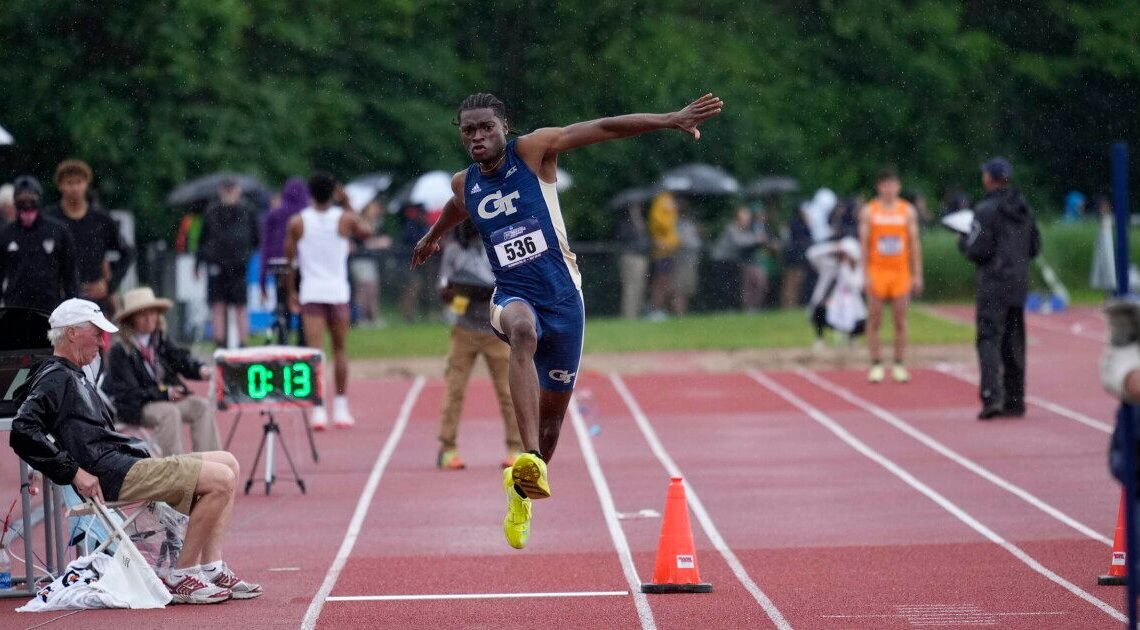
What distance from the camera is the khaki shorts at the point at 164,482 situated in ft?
28.2

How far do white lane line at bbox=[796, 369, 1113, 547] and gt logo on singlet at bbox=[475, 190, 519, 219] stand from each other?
4.01 metres

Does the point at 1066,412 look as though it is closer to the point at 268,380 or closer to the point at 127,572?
the point at 268,380

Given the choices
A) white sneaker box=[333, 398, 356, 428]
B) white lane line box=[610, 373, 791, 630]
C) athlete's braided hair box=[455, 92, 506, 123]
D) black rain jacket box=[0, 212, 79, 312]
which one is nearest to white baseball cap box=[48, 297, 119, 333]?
athlete's braided hair box=[455, 92, 506, 123]

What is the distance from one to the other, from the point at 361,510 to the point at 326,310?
3.47m

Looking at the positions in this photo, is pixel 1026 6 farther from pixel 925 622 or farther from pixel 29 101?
pixel 925 622

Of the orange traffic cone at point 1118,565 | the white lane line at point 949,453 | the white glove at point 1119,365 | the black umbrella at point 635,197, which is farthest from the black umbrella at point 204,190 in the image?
the white glove at point 1119,365

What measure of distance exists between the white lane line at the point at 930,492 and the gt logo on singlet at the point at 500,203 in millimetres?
3221

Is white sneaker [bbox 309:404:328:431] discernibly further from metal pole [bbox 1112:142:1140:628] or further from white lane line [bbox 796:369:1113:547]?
metal pole [bbox 1112:142:1140:628]

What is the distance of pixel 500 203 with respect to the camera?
8.45m

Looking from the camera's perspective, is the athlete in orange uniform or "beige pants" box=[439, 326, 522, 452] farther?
the athlete in orange uniform

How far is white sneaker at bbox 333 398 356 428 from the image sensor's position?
626 inches

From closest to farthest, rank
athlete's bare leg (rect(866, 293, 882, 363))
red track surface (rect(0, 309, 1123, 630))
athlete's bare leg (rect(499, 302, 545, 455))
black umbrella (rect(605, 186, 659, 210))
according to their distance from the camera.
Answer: athlete's bare leg (rect(499, 302, 545, 455)), red track surface (rect(0, 309, 1123, 630)), athlete's bare leg (rect(866, 293, 882, 363)), black umbrella (rect(605, 186, 659, 210))

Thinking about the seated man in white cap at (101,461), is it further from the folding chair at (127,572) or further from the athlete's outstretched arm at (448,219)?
the athlete's outstretched arm at (448,219)

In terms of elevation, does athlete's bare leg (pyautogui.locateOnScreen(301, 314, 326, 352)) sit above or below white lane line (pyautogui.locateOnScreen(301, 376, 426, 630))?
above
